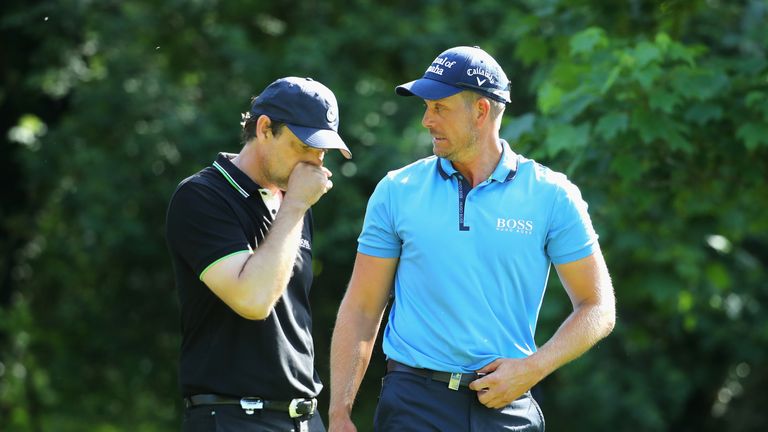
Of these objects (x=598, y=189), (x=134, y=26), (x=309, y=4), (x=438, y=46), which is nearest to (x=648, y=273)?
(x=438, y=46)

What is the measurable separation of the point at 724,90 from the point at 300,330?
342cm

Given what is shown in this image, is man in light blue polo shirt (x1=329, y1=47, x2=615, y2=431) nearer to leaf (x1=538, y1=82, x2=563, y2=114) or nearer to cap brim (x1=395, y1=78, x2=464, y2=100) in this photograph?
cap brim (x1=395, y1=78, x2=464, y2=100)

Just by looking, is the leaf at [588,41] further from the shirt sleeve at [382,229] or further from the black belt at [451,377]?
the black belt at [451,377]

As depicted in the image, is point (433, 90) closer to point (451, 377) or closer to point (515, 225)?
point (515, 225)

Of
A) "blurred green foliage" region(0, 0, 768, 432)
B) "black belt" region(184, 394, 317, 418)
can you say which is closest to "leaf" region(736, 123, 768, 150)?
"blurred green foliage" region(0, 0, 768, 432)

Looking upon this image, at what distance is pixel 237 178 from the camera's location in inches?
157

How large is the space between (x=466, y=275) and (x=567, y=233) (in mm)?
384

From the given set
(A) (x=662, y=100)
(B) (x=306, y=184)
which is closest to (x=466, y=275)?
(B) (x=306, y=184)

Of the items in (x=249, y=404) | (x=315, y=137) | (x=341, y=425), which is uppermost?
(x=315, y=137)

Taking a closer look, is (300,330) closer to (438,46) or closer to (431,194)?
(431,194)

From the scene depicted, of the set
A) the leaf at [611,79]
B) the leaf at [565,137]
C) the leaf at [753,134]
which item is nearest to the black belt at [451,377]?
the leaf at [565,137]

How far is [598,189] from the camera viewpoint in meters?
6.98

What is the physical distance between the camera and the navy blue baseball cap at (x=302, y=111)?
12.9 feet

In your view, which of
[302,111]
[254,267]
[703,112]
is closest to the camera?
[254,267]
